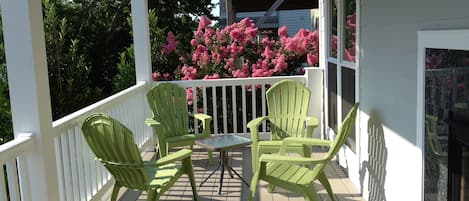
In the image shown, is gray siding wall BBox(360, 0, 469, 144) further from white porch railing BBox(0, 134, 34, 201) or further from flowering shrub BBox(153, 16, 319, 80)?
flowering shrub BBox(153, 16, 319, 80)

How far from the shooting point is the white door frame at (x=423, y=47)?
197 cm

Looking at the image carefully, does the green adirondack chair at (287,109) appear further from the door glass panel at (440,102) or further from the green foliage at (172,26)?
the green foliage at (172,26)

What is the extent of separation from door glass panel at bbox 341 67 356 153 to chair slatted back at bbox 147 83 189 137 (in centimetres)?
176

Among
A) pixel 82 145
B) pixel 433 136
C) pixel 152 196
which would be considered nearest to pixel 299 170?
pixel 152 196

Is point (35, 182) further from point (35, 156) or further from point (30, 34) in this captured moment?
point (30, 34)

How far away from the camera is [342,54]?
4398 mm

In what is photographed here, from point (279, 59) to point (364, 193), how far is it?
10.3ft

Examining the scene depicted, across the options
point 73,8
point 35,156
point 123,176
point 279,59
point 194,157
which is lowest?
point 194,157

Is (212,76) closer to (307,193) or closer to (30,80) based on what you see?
(307,193)

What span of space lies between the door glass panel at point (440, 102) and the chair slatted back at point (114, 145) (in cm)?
183

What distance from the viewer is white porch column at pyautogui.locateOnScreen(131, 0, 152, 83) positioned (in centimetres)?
531

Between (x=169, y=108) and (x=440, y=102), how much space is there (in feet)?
10.5

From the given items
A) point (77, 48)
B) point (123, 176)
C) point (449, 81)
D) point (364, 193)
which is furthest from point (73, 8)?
point (449, 81)

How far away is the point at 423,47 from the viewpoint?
2326mm
